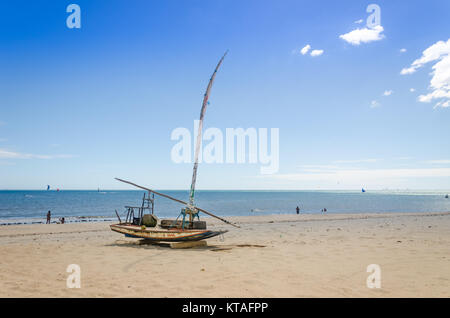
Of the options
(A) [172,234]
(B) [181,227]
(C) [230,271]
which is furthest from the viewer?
(B) [181,227]

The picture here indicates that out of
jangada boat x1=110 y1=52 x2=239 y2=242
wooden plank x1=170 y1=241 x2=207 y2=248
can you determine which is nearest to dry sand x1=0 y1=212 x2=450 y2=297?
wooden plank x1=170 y1=241 x2=207 y2=248

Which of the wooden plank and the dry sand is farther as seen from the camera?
the wooden plank

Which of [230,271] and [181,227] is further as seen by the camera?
[181,227]

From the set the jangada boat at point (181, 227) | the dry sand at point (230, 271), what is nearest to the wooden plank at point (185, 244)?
the jangada boat at point (181, 227)

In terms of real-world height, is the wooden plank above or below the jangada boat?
below

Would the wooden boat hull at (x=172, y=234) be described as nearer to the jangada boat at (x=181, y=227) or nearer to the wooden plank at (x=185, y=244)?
the jangada boat at (x=181, y=227)

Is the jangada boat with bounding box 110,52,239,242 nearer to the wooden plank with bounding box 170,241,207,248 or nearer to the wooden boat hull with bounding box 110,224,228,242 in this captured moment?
the wooden boat hull with bounding box 110,224,228,242

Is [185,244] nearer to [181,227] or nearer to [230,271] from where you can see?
[181,227]

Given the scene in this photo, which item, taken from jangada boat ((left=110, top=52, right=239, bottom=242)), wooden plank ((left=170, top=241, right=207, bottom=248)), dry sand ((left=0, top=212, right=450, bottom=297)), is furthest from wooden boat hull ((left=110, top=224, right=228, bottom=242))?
dry sand ((left=0, top=212, right=450, bottom=297))

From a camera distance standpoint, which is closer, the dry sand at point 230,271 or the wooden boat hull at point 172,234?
the dry sand at point 230,271

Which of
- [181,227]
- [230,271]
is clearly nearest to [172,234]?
[181,227]

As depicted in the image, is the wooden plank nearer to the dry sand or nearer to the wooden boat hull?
the wooden boat hull
